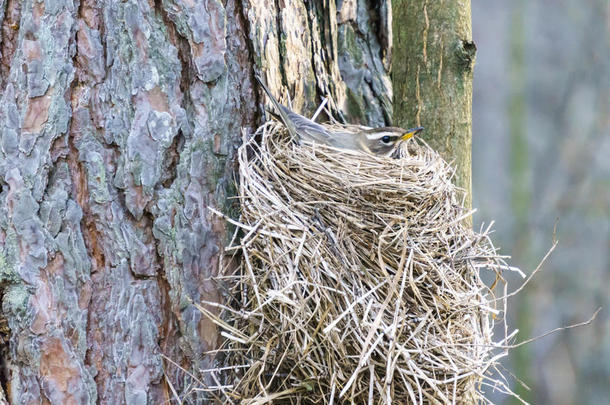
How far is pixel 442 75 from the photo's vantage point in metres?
2.84

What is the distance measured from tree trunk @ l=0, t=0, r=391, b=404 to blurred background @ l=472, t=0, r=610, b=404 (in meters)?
5.61

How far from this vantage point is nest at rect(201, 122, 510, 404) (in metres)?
2.03

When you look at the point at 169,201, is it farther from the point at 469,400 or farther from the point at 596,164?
the point at 596,164

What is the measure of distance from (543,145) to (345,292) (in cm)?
598

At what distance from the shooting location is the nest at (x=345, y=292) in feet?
6.67

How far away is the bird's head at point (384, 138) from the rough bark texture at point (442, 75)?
7 centimetres

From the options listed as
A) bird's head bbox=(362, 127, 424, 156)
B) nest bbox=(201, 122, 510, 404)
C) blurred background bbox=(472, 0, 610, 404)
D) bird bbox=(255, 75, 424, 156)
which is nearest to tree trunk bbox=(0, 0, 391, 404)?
nest bbox=(201, 122, 510, 404)

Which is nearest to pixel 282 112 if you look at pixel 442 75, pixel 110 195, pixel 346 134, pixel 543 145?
pixel 346 134

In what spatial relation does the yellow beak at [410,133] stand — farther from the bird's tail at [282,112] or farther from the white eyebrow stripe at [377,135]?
the bird's tail at [282,112]

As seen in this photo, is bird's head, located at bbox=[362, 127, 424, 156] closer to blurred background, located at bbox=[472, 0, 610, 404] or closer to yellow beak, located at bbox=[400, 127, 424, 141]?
yellow beak, located at bbox=[400, 127, 424, 141]

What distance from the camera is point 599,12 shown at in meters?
7.28

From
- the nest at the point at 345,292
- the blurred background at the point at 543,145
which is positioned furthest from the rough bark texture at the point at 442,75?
the blurred background at the point at 543,145

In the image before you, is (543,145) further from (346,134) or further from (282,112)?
(282,112)

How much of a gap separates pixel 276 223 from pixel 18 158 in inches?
32.9
